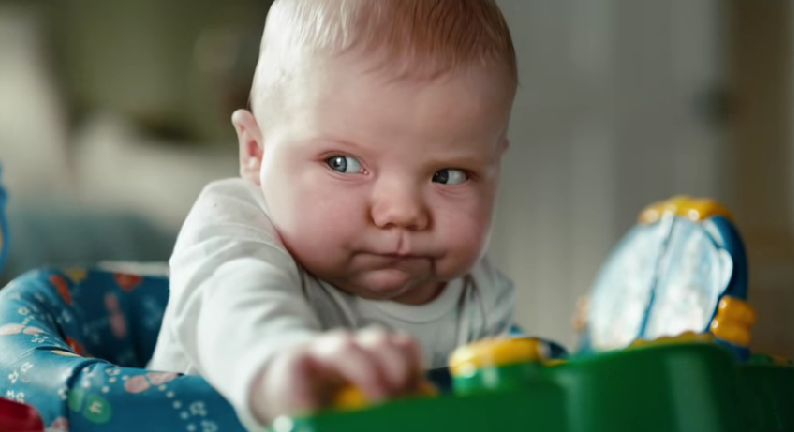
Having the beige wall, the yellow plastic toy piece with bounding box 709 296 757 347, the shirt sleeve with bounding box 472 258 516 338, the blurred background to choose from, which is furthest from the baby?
the beige wall

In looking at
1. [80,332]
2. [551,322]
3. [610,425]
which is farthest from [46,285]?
[551,322]

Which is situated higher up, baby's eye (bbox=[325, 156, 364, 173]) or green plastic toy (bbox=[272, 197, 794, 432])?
baby's eye (bbox=[325, 156, 364, 173])

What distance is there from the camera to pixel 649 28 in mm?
3352

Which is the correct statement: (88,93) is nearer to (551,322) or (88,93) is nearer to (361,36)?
(551,322)

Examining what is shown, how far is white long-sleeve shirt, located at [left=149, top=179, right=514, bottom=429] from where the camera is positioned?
1.71 feet

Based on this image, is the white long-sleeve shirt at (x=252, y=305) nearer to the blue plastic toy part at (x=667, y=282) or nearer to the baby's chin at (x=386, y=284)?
the baby's chin at (x=386, y=284)

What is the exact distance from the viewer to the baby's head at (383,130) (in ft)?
2.38

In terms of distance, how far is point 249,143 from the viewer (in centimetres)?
87

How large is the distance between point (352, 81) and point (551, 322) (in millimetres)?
2611

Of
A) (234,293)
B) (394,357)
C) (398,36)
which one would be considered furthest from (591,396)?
(398,36)

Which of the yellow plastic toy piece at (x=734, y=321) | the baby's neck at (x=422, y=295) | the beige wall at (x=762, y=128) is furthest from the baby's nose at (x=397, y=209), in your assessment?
the beige wall at (x=762, y=128)

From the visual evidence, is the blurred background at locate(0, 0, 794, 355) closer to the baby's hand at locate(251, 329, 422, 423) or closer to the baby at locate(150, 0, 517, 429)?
the baby at locate(150, 0, 517, 429)

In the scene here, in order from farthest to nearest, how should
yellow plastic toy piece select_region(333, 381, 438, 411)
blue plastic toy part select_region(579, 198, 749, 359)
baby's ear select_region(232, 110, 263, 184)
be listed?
1. blue plastic toy part select_region(579, 198, 749, 359)
2. baby's ear select_region(232, 110, 263, 184)
3. yellow plastic toy piece select_region(333, 381, 438, 411)

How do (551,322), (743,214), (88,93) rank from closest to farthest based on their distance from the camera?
(551,322), (743,214), (88,93)
